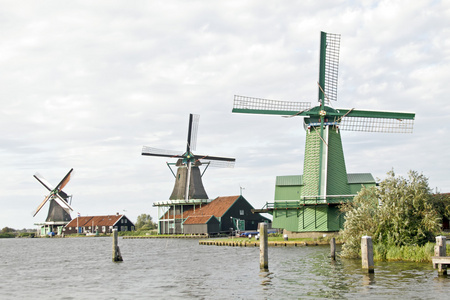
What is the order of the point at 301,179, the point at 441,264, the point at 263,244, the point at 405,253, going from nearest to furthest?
the point at 441,264 < the point at 263,244 < the point at 405,253 < the point at 301,179

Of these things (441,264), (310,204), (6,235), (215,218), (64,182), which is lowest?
(6,235)

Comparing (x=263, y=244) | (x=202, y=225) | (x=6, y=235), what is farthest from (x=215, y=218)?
(x=6, y=235)

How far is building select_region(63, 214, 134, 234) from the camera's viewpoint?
379 feet

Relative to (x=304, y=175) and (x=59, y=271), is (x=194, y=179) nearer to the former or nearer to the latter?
(x=304, y=175)

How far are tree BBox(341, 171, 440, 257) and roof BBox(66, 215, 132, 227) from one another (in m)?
89.0

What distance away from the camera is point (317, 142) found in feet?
172

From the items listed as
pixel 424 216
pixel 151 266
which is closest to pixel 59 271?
pixel 151 266

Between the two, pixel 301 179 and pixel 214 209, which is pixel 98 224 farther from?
pixel 301 179

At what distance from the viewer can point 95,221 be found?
120562mm

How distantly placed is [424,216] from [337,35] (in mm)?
29381

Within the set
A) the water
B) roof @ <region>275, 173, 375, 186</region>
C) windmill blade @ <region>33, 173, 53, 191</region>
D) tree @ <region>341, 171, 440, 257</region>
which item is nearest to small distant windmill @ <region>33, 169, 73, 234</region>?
windmill blade @ <region>33, 173, 53, 191</region>

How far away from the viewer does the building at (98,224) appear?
379ft

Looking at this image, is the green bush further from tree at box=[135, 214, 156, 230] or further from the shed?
the shed

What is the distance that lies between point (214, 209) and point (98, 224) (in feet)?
146
